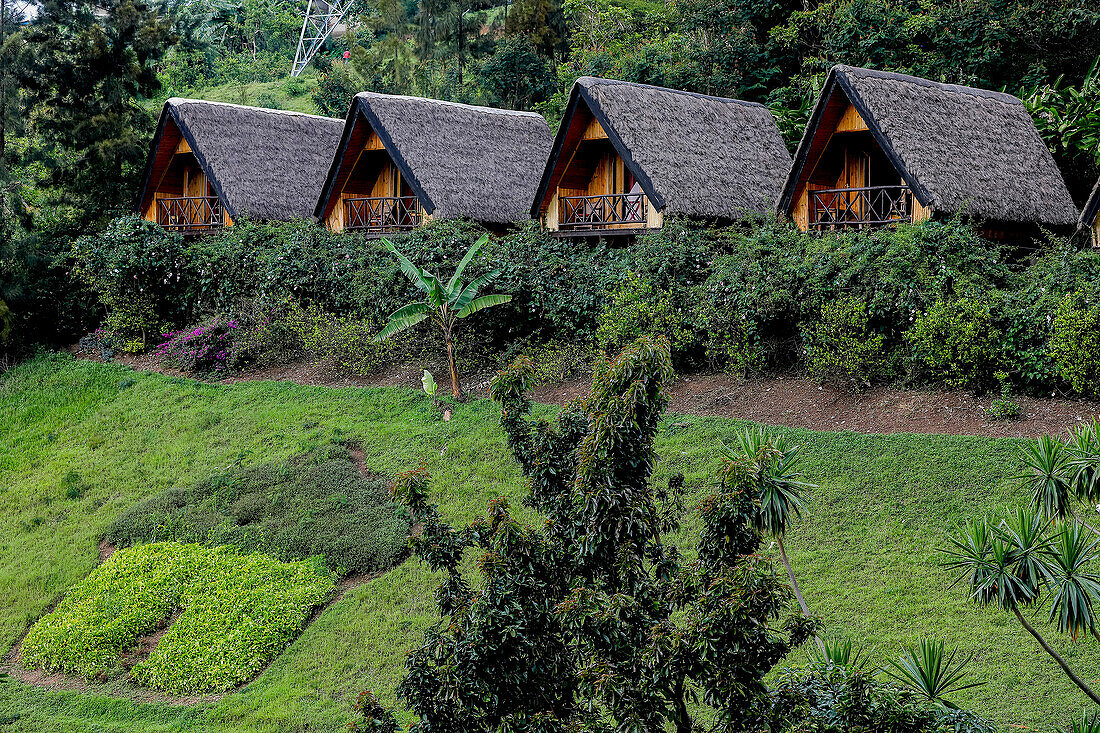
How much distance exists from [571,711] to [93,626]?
8781 millimetres

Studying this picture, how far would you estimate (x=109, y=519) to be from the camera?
14.6 metres

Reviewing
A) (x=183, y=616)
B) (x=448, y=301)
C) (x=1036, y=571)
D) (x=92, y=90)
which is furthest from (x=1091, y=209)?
(x=92, y=90)

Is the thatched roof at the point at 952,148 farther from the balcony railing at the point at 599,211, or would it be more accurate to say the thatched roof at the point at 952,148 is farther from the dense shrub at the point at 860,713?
the dense shrub at the point at 860,713

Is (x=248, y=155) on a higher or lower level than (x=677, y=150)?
higher

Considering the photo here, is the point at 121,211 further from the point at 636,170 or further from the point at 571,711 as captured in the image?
the point at 571,711

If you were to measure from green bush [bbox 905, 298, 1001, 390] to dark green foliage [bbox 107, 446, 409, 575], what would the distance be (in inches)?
277

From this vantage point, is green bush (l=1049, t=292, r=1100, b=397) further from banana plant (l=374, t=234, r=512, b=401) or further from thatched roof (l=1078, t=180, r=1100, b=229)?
banana plant (l=374, t=234, r=512, b=401)

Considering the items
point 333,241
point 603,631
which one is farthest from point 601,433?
point 333,241

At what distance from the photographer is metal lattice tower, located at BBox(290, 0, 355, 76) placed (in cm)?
4984

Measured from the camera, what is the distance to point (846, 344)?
1329cm

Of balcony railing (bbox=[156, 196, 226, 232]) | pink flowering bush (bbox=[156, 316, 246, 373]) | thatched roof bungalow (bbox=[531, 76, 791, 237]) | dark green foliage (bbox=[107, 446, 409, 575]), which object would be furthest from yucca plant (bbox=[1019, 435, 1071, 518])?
balcony railing (bbox=[156, 196, 226, 232])

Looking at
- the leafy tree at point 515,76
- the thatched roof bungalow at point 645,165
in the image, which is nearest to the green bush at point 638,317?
the thatched roof bungalow at point 645,165

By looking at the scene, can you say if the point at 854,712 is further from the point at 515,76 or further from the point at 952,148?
the point at 515,76

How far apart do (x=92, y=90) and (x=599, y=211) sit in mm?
13019
